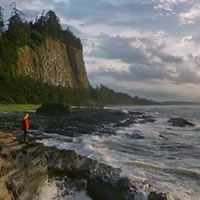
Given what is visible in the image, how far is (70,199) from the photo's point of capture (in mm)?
11234

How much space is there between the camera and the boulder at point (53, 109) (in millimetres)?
49750

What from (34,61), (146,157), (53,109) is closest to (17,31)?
(34,61)

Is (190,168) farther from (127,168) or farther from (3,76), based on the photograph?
(3,76)

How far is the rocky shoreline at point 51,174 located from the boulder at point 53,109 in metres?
35.3

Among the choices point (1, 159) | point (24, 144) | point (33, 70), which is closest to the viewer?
point (1, 159)

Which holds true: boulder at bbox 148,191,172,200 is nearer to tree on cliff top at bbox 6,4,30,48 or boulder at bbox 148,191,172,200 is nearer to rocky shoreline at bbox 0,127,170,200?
rocky shoreline at bbox 0,127,170,200

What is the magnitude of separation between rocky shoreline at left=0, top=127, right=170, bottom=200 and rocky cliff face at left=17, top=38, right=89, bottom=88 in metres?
68.2

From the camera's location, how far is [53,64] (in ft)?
353

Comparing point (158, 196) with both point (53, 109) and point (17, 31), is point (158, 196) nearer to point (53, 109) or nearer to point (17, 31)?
point (53, 109)

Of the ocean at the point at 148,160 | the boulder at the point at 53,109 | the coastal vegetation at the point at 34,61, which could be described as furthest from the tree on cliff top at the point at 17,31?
the ocean at the point at 148,160

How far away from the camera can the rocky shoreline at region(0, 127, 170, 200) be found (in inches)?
Answer: 412

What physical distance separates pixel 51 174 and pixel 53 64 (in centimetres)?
9766

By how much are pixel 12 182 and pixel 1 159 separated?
129 cm

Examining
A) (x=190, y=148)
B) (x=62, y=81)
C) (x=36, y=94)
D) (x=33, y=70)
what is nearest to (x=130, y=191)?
(x=190, y=148)
